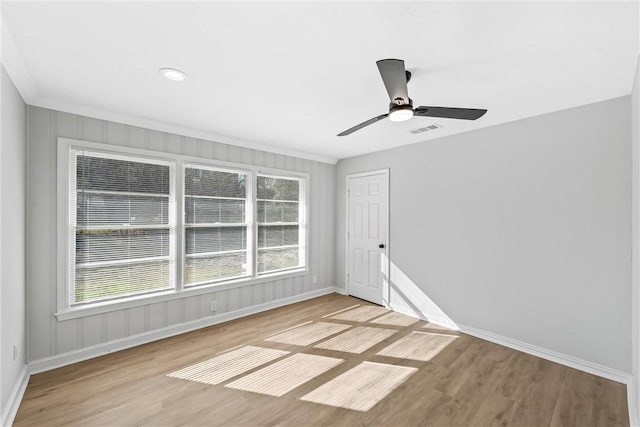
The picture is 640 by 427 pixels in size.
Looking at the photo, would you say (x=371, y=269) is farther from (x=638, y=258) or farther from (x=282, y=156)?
(x=638, y=258)

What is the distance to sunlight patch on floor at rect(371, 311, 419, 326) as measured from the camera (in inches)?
150

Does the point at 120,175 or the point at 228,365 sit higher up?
the point at 120,175

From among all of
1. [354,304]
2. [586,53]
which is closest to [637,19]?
[586,53]

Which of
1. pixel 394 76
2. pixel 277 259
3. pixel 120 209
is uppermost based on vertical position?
pixel 394 76

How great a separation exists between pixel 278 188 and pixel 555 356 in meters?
4.05

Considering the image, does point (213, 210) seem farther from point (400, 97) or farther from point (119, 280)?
point (400, 97)

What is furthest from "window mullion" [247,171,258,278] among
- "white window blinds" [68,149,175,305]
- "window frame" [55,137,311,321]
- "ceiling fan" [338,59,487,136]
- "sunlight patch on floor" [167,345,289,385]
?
"ceiling fan" [338,59,487,136]

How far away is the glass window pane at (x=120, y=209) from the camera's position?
2.87 m

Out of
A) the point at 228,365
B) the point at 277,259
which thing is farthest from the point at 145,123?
the point at 228,365

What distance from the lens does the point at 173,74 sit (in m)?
2.15

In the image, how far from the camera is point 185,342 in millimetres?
3199

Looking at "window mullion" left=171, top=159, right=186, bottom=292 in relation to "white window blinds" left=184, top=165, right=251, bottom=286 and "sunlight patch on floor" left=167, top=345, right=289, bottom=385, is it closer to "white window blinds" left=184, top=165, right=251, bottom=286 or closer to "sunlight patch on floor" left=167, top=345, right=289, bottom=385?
"white window blinds" left=184, top=165, right=251, bottom=286

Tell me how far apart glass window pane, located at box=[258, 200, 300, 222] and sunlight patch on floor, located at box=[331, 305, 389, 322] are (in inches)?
70.1

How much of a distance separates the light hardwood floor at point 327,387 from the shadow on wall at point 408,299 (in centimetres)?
48
